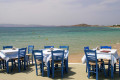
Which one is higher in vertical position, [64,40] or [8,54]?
[8,54]

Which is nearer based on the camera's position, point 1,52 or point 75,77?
point 75,77

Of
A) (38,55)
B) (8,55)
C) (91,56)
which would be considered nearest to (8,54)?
(8,55)

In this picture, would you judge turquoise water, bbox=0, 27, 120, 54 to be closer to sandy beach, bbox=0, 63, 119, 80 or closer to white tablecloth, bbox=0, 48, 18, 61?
sandy beach, bbox=0, 63, 119, 80

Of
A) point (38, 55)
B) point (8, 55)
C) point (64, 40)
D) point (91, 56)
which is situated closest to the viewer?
point (91, 56)

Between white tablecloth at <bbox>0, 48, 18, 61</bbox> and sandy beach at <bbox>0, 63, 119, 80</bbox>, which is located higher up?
white tablecloth at <bbox>0, 48, 18, 61</bbox>

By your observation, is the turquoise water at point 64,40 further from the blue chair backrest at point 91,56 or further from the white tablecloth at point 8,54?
the blue chair backrest at point 91,56

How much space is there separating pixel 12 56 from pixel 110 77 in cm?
457

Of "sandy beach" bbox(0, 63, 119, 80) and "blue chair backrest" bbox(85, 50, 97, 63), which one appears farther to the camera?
"sandy beach" bbox(0, 63, 119, 80)

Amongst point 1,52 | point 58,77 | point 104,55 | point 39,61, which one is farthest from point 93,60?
point 1,52

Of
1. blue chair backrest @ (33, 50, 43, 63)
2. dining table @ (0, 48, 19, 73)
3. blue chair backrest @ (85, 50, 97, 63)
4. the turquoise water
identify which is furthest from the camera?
the turquoise water

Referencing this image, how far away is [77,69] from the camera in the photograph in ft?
26.6

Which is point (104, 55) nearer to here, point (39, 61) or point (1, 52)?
point (39, 61)

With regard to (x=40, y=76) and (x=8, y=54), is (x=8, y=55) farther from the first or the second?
(x=40, y=76)

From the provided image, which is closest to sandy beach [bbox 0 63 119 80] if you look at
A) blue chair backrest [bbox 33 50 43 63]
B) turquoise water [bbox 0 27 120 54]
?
blue chair backrest [bbox 33 50 43 63]
